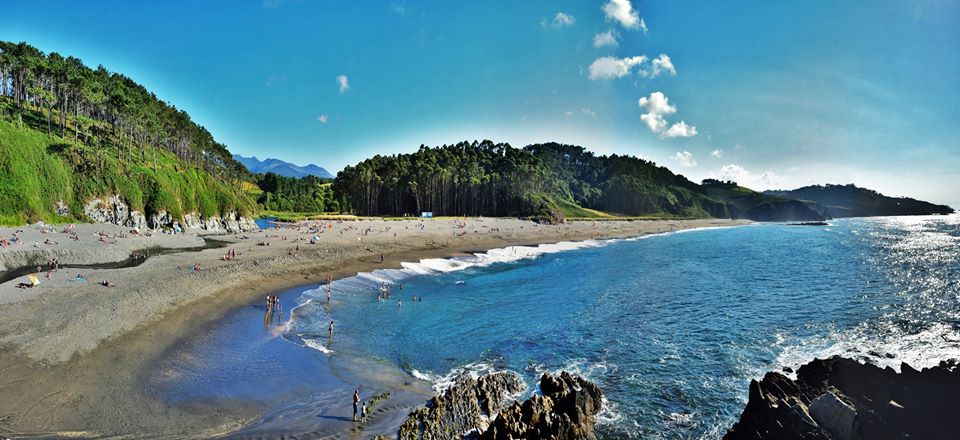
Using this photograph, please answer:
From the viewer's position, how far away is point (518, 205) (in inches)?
5969

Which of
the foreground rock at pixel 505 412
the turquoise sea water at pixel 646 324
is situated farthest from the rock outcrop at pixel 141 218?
the foreground rock at pixel 505 412

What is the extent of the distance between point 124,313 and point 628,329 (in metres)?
38.6

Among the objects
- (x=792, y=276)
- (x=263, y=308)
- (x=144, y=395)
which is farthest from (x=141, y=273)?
(x=792, y=276)

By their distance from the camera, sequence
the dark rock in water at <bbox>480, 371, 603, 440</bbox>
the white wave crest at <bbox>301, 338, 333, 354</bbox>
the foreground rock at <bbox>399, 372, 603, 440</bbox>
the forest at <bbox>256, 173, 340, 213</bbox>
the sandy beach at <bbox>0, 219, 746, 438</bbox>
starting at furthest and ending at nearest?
the forest at <bbox>256, 173, 340, 213</bbox>, the white wave crest at <bbox>301, 338, 333, 354</bbox>, the sandy beach at <bbox>0, 219, 746, 438</bbox>, the foreground rock at <bbox>399, 372, 603, 440</bbox>, the dark rock in water at <bbox>480, 371, 603, 440</bbox>

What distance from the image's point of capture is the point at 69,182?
204 feet

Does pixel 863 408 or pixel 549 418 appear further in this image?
pixel 549 418

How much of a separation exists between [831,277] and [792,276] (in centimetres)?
425

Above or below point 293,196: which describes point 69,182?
below

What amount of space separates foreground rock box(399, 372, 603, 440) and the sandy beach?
7.57ft

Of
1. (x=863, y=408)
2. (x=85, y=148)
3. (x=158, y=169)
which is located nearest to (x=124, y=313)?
(x=863, y=408)

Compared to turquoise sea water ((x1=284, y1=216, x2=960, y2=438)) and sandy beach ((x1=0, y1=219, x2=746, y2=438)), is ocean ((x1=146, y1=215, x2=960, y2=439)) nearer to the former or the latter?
turquoise sea water ((x1=284, y1=216, x2=960, y2=438))

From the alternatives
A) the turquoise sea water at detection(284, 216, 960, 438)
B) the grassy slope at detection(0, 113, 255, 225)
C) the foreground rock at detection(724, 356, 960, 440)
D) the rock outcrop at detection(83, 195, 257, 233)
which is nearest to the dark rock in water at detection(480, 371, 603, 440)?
the turquoise sea water at detection(284, 216, 960, 438)

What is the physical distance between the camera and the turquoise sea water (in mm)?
24031

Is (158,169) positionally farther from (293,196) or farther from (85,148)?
(293,196)
